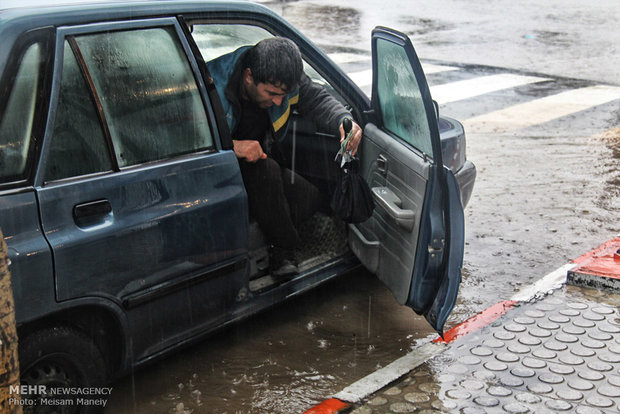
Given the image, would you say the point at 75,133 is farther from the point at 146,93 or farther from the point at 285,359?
the point at 285,359

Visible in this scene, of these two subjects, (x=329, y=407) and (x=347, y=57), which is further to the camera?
(x=347, y=57)

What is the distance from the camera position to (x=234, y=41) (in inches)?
224

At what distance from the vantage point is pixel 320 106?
4781 mm

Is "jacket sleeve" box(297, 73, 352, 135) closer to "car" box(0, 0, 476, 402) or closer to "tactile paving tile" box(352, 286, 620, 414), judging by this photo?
"car" box(0, 0, 476, 402)

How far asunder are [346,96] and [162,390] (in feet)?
6.35

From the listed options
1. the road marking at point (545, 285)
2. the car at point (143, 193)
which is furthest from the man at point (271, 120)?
the road marking at point (545, 285)

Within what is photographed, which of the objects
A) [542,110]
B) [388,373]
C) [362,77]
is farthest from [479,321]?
[362,77]

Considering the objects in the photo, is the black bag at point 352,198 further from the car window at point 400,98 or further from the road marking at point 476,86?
the road marking at point 476,86

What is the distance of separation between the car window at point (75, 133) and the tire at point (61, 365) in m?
0.65

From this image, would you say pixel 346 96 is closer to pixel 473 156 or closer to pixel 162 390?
pixel 162 390

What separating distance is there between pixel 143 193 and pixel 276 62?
1.12 metres

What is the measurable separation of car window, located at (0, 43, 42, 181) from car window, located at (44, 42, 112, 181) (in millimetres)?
110

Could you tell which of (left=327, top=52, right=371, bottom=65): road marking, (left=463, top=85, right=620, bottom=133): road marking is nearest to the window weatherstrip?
(left=463, top=85, right=620, bottom=133): road marking

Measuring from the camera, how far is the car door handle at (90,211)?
3.36m
